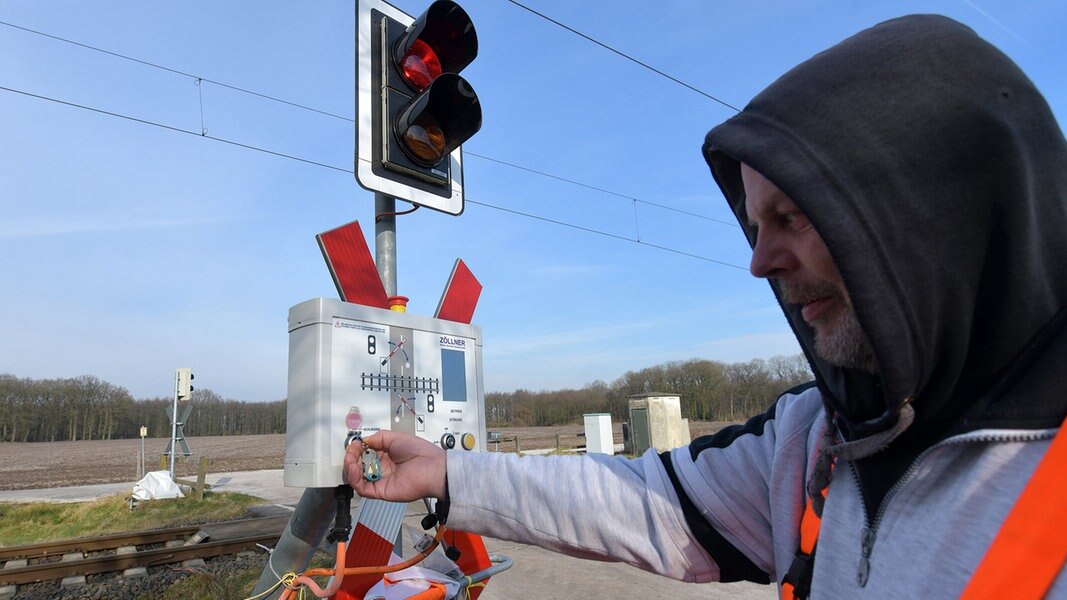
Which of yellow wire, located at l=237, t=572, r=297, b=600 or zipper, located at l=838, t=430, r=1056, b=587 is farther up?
zipper, located at l=838, t=430, r=1056, b=587

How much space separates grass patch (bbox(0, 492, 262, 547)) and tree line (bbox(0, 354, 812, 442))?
34596 millimetres

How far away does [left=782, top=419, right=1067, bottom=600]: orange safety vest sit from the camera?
1.98ft

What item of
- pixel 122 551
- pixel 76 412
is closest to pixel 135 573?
pixel 122 551

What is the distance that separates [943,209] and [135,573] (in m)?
6.98

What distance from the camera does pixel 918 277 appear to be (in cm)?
79

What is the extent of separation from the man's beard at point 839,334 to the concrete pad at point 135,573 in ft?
21.4

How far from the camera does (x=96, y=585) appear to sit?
509 cm

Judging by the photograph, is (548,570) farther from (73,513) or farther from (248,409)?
(248,409)

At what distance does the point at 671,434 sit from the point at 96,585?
9847 mm

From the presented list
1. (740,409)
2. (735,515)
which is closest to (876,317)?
(735,515)

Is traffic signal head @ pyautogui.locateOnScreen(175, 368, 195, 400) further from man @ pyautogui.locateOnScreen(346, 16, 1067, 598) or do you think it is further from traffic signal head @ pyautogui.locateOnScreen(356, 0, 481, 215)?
man @ pyautogui.locateOnScreen(346, 16, 1067, 598)

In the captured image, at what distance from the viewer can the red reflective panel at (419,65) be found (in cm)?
226

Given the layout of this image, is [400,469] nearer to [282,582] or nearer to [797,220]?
[282,582]

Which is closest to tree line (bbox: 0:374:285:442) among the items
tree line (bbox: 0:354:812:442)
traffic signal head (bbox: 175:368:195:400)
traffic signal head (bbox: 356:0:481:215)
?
tree line (bbox: 0:354:812:442)
